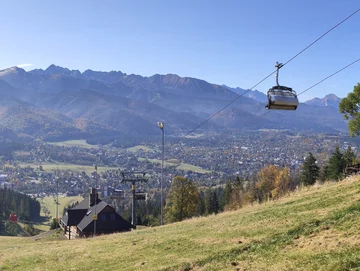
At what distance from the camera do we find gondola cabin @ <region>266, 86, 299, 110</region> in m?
16.6

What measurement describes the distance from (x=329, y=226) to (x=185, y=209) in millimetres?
43369

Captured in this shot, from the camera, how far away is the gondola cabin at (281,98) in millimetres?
16625

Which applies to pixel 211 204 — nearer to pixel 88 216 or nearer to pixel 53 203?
pixel 88 216

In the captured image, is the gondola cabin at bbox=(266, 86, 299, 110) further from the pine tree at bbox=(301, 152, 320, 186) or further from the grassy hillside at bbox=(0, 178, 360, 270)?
the pine tree at bbox=(301, 152, 320, 186)

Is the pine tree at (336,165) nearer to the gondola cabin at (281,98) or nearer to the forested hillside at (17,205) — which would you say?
the gondola cabin at (281,98)

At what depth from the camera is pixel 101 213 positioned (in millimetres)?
54750

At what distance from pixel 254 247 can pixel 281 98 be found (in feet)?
21.2

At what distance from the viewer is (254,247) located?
1406 centimetres

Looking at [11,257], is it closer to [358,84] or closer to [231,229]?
[231,229]

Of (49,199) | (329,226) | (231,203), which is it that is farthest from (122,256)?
(49,199)

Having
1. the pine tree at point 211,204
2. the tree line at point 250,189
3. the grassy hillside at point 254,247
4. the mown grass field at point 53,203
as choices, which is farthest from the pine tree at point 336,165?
the mown grass field at point 53,203

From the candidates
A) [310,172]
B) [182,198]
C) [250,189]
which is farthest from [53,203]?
[310,172]

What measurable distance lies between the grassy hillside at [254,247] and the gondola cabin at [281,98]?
4838mm

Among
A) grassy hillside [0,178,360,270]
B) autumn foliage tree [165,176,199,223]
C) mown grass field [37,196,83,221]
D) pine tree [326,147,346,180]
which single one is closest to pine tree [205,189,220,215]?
autumn foliage tree [165,176,199,223]
